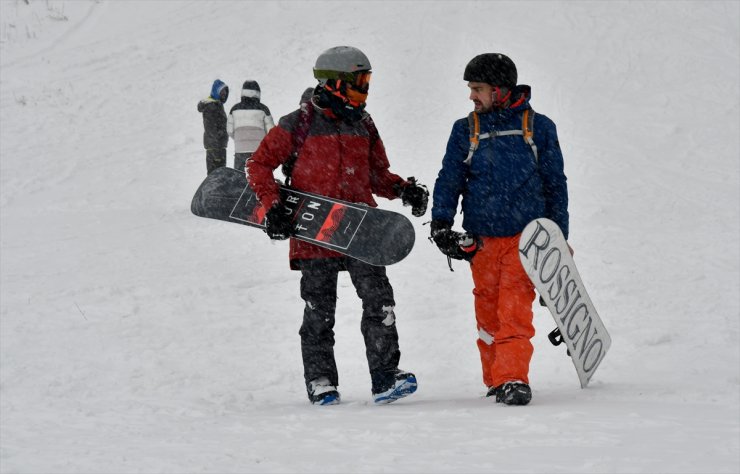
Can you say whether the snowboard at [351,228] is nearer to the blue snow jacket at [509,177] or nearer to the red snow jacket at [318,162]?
the red snow jacket at [318,162]

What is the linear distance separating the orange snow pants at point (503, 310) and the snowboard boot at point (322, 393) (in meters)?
0.85

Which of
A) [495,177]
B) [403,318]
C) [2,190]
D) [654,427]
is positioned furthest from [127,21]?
[654,427]

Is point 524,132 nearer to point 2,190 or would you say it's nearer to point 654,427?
point 654,427

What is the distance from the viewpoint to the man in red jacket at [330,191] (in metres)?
4.86

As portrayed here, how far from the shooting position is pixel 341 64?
4.86 m

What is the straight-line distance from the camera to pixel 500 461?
310 cm

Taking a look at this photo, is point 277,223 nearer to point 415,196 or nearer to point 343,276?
point 415,196

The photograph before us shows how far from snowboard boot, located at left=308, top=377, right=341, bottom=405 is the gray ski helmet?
5.35 ft

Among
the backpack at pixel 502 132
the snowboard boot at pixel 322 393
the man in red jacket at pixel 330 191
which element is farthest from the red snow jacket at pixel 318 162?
the snowboard boot at pixel 322 393

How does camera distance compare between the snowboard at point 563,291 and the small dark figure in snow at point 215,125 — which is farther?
the small dark figure in snow at point 215,125

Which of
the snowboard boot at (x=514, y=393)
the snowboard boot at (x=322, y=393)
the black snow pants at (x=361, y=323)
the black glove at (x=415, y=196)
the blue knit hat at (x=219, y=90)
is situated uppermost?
the blue knit hat at (x=219, y=90)

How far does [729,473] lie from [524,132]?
239 cm

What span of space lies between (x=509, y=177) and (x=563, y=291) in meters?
0.68

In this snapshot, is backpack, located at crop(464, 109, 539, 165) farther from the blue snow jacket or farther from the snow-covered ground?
the snow-covered ground
